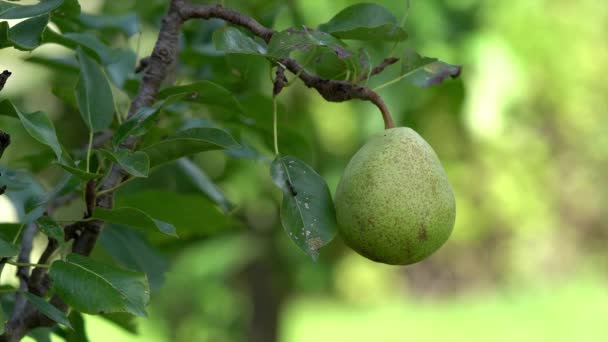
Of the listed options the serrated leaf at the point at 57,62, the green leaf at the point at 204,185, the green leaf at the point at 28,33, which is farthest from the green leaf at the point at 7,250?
the serrated leaf at the point at 57,62

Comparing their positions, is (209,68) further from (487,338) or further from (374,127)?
(487,338)

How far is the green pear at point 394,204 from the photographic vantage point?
974 millimetres

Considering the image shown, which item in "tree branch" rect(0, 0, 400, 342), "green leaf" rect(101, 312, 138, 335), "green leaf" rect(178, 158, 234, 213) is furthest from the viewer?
"green leaf" rect(178, 158, 234, 213)

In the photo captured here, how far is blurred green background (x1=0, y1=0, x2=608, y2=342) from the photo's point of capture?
2148 mm

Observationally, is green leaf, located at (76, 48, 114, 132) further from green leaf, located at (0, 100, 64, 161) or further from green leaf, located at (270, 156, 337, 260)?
green leaf, located at (270, 156, 337, 260)

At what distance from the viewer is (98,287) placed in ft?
3.05

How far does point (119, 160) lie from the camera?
0.94 m

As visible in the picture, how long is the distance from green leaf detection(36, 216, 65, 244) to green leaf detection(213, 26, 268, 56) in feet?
0.87

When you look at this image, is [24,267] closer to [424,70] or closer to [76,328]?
[76,328]

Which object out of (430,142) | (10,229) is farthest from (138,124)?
(430,142)

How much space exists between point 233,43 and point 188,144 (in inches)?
5.6

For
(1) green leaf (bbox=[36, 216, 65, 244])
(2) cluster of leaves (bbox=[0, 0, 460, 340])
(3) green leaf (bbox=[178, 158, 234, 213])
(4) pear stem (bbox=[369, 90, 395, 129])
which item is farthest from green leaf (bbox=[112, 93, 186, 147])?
(3) green leaf (bbox=[178, 158, 234, 213])

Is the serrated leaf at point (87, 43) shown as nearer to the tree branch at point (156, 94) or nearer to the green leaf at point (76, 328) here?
the tree branch at point (156, 94)

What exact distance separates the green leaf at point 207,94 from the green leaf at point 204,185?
0.95 ft
